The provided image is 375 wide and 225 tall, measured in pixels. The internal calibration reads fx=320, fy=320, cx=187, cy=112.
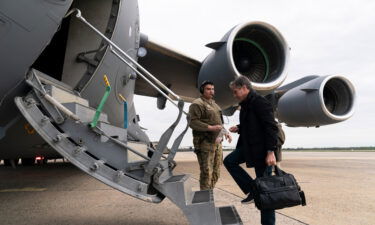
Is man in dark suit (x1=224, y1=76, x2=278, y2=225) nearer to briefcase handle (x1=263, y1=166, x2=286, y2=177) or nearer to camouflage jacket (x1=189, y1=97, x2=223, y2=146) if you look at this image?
briefcase handle (x1=263, y1=166, x2=286, y2=177)

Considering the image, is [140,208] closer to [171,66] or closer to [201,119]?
[201,119]

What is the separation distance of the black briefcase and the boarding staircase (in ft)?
1.36

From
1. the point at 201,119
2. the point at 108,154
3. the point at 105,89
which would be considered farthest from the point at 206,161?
the point at 105,89

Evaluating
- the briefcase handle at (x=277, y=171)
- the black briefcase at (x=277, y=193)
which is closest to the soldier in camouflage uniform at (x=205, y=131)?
the briefcase handle at (x=277, y=171)

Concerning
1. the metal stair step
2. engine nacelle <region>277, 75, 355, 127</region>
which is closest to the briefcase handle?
the metal stair step

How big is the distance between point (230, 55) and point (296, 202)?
3.36 meters

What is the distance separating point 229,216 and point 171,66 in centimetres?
636

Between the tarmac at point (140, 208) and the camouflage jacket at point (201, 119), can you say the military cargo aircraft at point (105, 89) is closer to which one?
the camouflage jacket at point (201, 119)

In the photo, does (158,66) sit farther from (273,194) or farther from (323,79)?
(273,194)

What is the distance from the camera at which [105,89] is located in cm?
417

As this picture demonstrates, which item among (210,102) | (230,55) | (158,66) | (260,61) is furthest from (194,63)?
(210,102)

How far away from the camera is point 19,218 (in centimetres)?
338

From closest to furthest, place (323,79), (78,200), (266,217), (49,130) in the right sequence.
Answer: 1. (266,217)
2. (49,130)
3. (78,200)
4. (323,79)

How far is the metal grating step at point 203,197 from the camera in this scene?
2.79m
